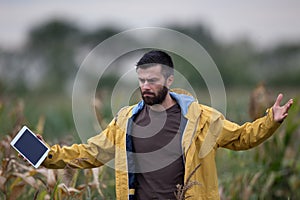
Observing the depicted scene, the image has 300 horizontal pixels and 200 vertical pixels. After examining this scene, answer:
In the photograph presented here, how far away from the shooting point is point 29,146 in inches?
168

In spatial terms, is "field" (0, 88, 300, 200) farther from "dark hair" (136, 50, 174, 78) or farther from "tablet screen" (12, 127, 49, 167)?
"dark hair" (136, 50, 174, 78)

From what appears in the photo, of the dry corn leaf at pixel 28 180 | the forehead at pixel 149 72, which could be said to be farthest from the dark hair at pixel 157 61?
the dry corn leaf at pixel 28 180

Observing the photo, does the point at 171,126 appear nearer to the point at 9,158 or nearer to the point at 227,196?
the point at 9,158

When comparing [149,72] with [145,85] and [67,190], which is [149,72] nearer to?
[145,85]

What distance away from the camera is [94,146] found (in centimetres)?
456

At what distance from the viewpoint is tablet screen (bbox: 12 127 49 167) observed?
4.24 metres

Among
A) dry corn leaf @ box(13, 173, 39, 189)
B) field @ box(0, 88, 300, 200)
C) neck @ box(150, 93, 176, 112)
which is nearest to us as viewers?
neck @ box(150, 93, 176, 112)

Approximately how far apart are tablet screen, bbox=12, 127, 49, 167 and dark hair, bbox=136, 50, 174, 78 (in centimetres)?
80

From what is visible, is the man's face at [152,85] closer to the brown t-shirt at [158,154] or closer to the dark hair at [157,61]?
the dark hair at [157,61]

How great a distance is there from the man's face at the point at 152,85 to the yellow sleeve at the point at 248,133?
445 millimetres

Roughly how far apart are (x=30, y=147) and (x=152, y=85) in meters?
0.85

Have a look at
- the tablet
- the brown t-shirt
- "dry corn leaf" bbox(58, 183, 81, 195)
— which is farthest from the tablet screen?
the brown t-shirt

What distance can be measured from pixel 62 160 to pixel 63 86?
72.8 ft

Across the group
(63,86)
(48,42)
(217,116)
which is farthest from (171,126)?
(48,42)
